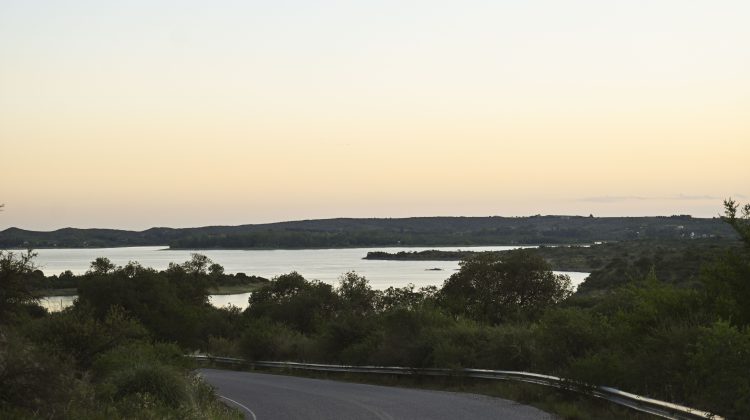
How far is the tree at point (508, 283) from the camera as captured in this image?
41519 mm

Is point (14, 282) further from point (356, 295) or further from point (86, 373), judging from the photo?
point (356, 295)

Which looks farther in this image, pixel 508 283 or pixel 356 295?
pixel 356 295

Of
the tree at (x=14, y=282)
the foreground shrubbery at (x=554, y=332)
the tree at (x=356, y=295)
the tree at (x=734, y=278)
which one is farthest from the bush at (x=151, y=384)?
the tree at (x=356, y=295)

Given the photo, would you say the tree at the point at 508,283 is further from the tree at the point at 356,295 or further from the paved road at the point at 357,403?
the paved road at the point at 357,403

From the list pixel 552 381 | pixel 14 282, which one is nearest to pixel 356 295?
pixel 552 381

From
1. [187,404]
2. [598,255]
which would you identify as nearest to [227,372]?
[187,404]

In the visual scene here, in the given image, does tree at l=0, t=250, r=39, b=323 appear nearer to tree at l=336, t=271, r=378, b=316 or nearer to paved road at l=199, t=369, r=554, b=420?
paved road at l=199, t=369, r=554, b=420

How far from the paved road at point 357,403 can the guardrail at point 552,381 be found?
0.90 metres

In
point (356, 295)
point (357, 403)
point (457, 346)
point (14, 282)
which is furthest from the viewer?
point (356, 295)

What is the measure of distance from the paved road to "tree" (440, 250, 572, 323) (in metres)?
16.1

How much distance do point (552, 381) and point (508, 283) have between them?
79.0 ft

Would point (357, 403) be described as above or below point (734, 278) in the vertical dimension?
below

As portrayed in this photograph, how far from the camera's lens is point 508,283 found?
4194 centimetres

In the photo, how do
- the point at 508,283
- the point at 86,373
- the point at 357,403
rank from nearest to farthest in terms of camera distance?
1. the point at 86,373
2. the point at 357,403
3. the point at 508,283
